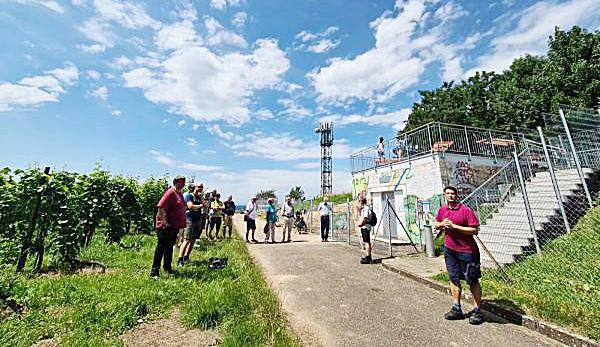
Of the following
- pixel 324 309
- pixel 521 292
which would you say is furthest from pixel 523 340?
pixel 324 309

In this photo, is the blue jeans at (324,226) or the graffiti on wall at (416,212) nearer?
the graffiti on wall at (416,212)

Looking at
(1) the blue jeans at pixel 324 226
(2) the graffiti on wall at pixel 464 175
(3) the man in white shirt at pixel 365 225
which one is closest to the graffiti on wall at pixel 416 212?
(2) the graffiti on wall at pixel 464 175

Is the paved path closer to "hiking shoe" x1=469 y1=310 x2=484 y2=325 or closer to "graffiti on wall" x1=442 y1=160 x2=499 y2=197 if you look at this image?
"hiking shoe" x1=469 y1=310 x2=484 y2=325

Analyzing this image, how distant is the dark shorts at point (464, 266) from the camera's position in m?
3.85

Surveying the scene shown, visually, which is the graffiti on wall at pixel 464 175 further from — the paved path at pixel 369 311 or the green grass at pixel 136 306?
the green grass at pixel 136 306

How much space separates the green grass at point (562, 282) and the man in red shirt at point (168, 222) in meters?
5.04

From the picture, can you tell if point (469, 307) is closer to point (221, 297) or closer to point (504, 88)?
point (221, 297)

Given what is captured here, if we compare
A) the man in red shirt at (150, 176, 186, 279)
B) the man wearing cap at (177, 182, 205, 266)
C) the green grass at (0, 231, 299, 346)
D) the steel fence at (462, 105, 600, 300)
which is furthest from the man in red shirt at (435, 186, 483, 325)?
the man wearing cap at (177, 182, 205, 266)

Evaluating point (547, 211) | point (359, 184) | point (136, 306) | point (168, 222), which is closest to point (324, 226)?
point (359, 184)

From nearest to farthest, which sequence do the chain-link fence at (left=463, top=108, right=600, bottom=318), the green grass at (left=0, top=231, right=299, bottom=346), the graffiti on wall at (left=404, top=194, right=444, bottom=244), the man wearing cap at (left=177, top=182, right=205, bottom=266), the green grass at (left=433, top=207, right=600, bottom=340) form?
the green grass at (left=0, top=231, right=299, bottom=346) → the green grass at (left=433, top=207, right=600, bottom=340) → the chain-link fence at (left=463, top=108, right=600, bottom=318) → the man wearing cap at (left=177, top=182, right=205, bottom=266) → the graffiti on wall at (left=404, top=194, right=444, bottom=244)

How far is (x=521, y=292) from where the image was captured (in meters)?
4.56

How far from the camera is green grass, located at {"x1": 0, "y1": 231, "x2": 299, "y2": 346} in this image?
10.2 ft

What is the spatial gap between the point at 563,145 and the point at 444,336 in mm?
8132

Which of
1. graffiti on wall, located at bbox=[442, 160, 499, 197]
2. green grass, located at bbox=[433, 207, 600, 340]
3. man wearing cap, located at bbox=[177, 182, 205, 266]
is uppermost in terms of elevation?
graffiti on wall, located at bbox=[442, 160, 499, 197]
